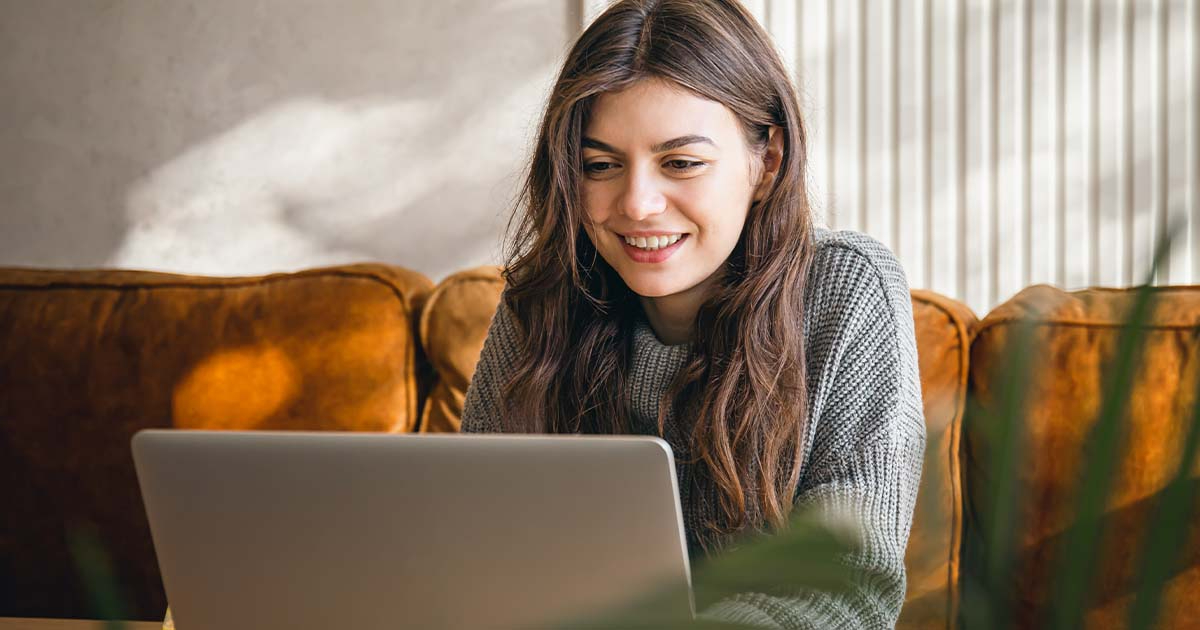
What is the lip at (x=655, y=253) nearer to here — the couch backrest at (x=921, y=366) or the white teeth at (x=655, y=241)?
the white teeth at (x=655, y=241)

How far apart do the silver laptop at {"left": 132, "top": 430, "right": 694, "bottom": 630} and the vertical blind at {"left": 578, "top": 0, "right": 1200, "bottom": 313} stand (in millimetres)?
1620

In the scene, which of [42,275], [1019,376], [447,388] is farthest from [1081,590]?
[42,275]

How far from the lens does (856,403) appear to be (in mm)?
1173

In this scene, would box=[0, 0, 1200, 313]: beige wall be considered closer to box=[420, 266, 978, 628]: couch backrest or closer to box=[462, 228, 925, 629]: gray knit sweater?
box=[420, 266, 978, 628]: couch backrest

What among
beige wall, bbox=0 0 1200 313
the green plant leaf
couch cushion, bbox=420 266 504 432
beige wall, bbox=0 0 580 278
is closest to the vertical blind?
beige wall, bbox=0 0 1200 313

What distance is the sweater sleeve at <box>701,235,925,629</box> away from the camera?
1062 millimetres

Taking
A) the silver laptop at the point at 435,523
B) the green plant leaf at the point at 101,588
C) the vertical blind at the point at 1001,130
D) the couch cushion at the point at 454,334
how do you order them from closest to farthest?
the green plant leaf at the point at 101,588 < the silver laptop at the point at 435,523 < the couch cushion at the point at 454,334 < the vertical blind at the point at 1001,130

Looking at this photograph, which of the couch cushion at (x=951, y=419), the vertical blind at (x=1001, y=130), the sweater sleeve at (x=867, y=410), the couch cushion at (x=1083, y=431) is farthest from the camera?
the vertical blind at (x=1001, y=130)

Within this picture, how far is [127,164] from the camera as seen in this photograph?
8.45 feet

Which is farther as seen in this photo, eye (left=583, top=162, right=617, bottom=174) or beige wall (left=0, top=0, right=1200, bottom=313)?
beige wall (left=0, top=0, right=1200, bottom=313)

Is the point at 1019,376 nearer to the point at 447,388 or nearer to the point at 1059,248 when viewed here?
the point at 447,388

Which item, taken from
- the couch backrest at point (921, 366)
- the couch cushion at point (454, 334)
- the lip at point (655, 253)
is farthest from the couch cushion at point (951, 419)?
→ the couch cushion at point (454, 334)

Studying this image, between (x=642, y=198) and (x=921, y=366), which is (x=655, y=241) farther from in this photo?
(x=921, y=366)

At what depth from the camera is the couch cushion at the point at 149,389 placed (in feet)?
6.15
